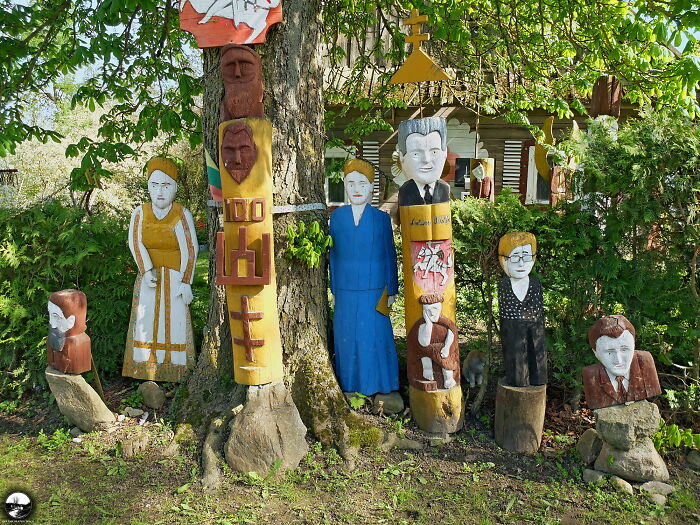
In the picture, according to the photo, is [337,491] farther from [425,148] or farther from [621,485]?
[425,148]

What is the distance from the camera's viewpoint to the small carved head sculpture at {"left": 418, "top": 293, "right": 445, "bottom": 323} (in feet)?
12.4

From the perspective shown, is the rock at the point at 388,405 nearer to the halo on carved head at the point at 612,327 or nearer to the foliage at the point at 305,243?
the foliage at the point at 305,243

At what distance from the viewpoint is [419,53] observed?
407 cm

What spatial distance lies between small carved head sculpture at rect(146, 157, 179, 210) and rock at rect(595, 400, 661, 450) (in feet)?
11.8

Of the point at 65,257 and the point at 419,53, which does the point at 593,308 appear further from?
the point at 65,257

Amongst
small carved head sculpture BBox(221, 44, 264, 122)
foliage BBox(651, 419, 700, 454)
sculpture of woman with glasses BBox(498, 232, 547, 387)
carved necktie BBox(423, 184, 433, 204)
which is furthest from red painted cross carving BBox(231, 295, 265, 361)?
foliage BBox(651, 419, 700, 454)

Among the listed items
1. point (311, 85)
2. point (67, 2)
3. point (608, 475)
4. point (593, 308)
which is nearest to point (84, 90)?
point (67, 2)

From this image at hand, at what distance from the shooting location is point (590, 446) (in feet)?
11.7

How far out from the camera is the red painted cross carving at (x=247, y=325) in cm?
359

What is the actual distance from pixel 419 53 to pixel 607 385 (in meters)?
2.65

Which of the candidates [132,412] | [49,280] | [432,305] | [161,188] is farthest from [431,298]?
[49,280]

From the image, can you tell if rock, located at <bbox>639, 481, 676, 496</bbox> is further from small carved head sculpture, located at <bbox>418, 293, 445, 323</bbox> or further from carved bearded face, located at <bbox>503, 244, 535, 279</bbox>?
small carved head sculpture, located at <bbox>418, 293, 445, 323</bbox>

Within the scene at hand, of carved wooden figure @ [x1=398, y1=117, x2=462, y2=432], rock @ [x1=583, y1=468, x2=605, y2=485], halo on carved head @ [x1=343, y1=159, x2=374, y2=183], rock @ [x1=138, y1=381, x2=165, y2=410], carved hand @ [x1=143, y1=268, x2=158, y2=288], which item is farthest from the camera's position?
carved hand @ [x1=143, y1=268, x2=158, y2=288]

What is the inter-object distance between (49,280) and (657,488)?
4.92 metres
